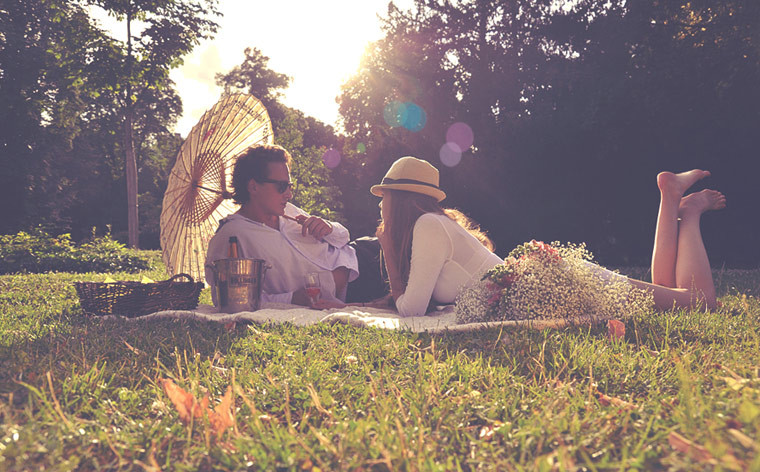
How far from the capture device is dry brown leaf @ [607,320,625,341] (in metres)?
2.81

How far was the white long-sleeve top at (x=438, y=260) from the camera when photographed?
409 centimetres

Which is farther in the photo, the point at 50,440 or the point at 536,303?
the point at 536,303

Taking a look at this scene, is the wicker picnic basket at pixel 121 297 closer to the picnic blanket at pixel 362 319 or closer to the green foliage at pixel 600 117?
the picnic blanket at pixel 362 319

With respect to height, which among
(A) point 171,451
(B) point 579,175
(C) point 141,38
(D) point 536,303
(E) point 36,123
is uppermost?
(C) point 141,38

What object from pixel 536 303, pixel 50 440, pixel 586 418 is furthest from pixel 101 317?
A: pixel 586 418

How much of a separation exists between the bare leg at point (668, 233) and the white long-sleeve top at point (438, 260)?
1.52 metres

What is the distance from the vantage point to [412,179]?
4.54 m

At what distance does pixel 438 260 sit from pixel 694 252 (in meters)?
2.29

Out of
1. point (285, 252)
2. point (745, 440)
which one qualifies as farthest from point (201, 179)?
point (745, 440)

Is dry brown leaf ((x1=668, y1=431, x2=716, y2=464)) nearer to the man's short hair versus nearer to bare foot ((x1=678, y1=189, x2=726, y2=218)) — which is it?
bare foot ((x1=678, y1=189, x2=726, y2=218))

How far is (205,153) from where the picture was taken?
17.1ft

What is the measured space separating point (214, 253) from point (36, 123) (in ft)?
75.3

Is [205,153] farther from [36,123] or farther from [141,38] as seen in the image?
[36,123]

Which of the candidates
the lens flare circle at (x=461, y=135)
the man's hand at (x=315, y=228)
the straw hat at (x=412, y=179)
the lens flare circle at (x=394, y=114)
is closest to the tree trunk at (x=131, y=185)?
the lens flare circle at (x=394, y=114)
